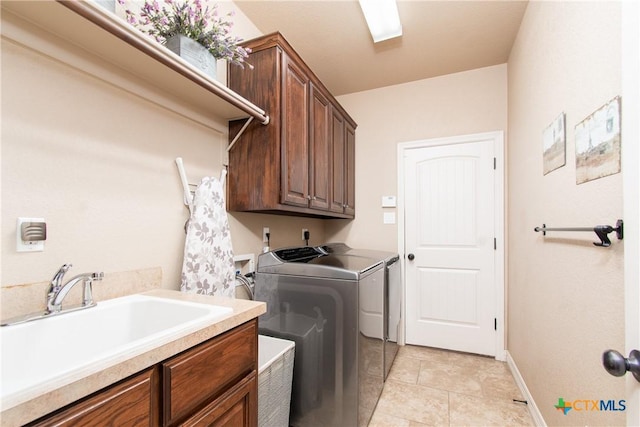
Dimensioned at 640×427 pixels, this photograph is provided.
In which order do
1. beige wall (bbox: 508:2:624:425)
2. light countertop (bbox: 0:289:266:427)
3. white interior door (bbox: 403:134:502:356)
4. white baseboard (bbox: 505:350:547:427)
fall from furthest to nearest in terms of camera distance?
white interior door (bbox: 403:134:502:356), white baseboard (bbox: 505:350:547:427), beige wall (bbox: 508:2:624:425), light countertop (bbox: 0:289:266:427)

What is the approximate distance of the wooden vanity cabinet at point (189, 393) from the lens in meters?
0.60

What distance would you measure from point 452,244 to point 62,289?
110 inches

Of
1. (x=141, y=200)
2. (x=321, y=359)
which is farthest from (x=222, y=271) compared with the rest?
(x=321, y=359)

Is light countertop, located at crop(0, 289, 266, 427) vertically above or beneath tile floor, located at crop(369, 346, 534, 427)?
above

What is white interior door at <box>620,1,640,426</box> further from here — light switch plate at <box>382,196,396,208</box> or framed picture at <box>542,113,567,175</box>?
light switch plate at <box>382,196,396,208</box>

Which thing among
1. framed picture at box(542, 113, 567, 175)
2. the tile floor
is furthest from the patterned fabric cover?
framed picture at box(542, 113, 567, 175)

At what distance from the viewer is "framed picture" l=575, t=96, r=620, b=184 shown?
925 millimetres

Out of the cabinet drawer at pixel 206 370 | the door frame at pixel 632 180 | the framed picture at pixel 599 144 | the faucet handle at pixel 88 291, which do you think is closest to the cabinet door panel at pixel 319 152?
the cabinet drawer at pixel 206 370

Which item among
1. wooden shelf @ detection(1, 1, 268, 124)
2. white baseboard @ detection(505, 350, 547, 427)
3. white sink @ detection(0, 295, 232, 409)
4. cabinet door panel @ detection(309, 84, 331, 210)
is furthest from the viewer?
cabinet door panel @ detection(309, 84, 331, 210)

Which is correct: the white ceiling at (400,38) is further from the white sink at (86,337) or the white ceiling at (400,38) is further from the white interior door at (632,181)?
the white sink at (86,337)

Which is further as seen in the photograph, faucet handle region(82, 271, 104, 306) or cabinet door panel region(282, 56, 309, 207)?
cabinet door panel region(282, 56, 309, 207)

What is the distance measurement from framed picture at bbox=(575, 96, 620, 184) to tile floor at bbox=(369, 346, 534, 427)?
1548mm

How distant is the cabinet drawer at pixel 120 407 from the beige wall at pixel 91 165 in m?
0.61

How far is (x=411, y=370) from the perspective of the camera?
2.37 meters
